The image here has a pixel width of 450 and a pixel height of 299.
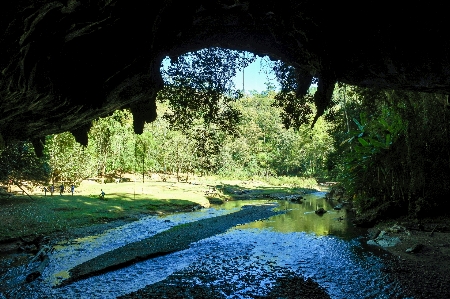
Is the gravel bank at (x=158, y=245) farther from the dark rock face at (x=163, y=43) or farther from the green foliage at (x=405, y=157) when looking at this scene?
the green foliage at (x=405, y=157)

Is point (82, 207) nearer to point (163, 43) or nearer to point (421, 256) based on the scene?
point (163, 43)

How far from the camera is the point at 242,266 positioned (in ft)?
38.5

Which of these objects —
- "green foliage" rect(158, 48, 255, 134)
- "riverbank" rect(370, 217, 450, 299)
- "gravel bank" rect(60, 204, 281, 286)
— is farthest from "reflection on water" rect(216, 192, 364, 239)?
"green foliage" rect(158, 48, 255, 134)

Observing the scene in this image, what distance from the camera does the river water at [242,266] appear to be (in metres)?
9.48

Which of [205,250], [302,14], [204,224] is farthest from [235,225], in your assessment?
[302,14]

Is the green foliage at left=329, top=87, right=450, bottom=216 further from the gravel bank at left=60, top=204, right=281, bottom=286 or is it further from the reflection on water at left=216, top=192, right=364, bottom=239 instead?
the gravel bank at left=60, top=204, right=281, bottom=286

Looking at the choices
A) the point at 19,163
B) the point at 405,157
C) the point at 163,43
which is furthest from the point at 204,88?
the point at 19,163

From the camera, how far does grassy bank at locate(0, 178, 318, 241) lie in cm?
1845

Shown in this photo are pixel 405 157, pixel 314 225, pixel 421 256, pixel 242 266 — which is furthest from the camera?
pixel 314 225

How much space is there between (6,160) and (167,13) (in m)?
18.5

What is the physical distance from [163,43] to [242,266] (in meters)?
8.54

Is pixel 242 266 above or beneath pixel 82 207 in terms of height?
beneath

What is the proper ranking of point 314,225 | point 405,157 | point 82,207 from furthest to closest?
point 82,207 → point 314,225 → point 405,157

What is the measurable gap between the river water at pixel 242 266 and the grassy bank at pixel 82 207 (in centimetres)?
363
